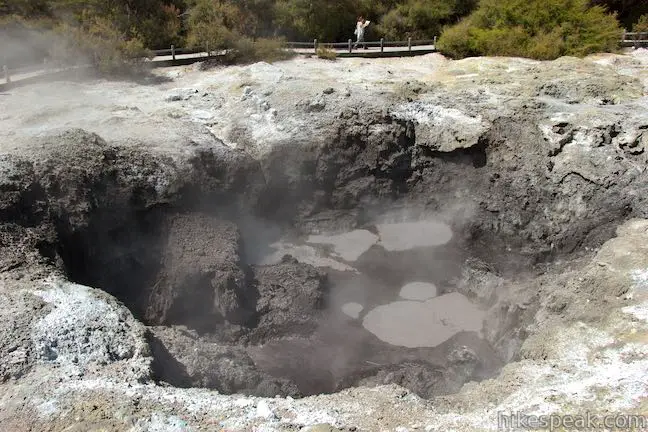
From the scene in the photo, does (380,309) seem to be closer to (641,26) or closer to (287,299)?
(287,299)

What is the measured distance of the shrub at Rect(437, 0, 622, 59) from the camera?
23.4m

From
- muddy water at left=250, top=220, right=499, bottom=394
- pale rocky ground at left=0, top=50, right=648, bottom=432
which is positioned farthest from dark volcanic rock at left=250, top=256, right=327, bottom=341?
pale rocky ground at left=0, top=50, right=648, bottom=432

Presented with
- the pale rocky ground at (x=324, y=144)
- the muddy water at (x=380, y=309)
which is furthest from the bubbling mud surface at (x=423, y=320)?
the pale rocky ground at (x=324, y=144)

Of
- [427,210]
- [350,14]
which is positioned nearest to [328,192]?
[427,210]

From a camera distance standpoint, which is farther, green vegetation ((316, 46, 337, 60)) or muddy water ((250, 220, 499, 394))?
green vegetation ((316, 46, 337, 60))

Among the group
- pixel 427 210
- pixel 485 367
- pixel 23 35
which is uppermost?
pixel 23 35

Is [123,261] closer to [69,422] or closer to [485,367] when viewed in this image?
[69,422]

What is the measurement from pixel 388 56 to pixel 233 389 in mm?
18465

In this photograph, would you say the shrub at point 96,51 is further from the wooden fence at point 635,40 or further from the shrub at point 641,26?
the shrub at point 641,26

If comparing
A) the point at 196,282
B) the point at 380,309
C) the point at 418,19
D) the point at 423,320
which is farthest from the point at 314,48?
the point at 423,320

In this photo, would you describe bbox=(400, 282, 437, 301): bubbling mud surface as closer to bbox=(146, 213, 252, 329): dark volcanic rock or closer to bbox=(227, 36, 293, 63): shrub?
bbox=(146, 213, 252, 329): dark volcanic rock

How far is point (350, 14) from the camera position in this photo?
29.1m

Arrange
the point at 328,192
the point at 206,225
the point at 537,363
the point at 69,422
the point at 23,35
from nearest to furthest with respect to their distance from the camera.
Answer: the point at 69,422 → the point at 537,363 → the point at 206,225 → the point at 328,192 → the point at 23,35

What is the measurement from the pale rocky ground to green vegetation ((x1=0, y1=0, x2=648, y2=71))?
4.35ft
